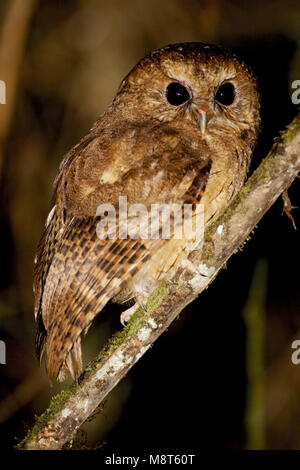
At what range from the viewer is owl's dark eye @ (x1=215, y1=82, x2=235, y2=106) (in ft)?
→ 7.03

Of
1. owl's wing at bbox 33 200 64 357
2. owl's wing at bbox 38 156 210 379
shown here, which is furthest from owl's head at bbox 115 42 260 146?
owl's wing at bbox 33 200 64 357

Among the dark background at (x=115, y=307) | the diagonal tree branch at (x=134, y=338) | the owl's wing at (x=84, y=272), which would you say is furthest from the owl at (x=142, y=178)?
the dark background at (x=115, y=307)

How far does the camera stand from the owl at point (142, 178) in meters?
1.79

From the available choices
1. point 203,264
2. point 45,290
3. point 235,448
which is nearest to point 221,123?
point 203,264

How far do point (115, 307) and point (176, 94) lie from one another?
2.18 metres

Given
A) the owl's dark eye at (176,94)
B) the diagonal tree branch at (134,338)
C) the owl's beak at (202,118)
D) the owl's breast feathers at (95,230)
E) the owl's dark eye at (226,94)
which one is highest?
the owl's dark eye at (226,94)

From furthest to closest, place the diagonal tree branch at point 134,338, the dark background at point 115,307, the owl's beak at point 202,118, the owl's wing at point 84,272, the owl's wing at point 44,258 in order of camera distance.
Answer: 1. the dark background at point 115,307
2. the owl's wing at point 44,258
3. the owl's beak at point 202,118
4. the owl's wing at point 84,272
5. the diagonal tree branch at point 134,338

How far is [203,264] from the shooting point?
1.62 m

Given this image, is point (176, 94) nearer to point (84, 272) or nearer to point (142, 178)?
point (142, 178)

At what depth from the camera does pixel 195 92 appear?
2.03 meters

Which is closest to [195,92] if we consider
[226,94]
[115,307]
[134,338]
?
[226,94]

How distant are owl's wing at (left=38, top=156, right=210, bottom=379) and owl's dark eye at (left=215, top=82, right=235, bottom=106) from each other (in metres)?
0.45

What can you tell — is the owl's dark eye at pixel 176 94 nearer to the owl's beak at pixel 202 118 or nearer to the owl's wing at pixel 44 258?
the owl's beak at pixel 202 118

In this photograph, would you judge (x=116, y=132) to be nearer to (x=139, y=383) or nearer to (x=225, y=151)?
(x=225, y=151)
